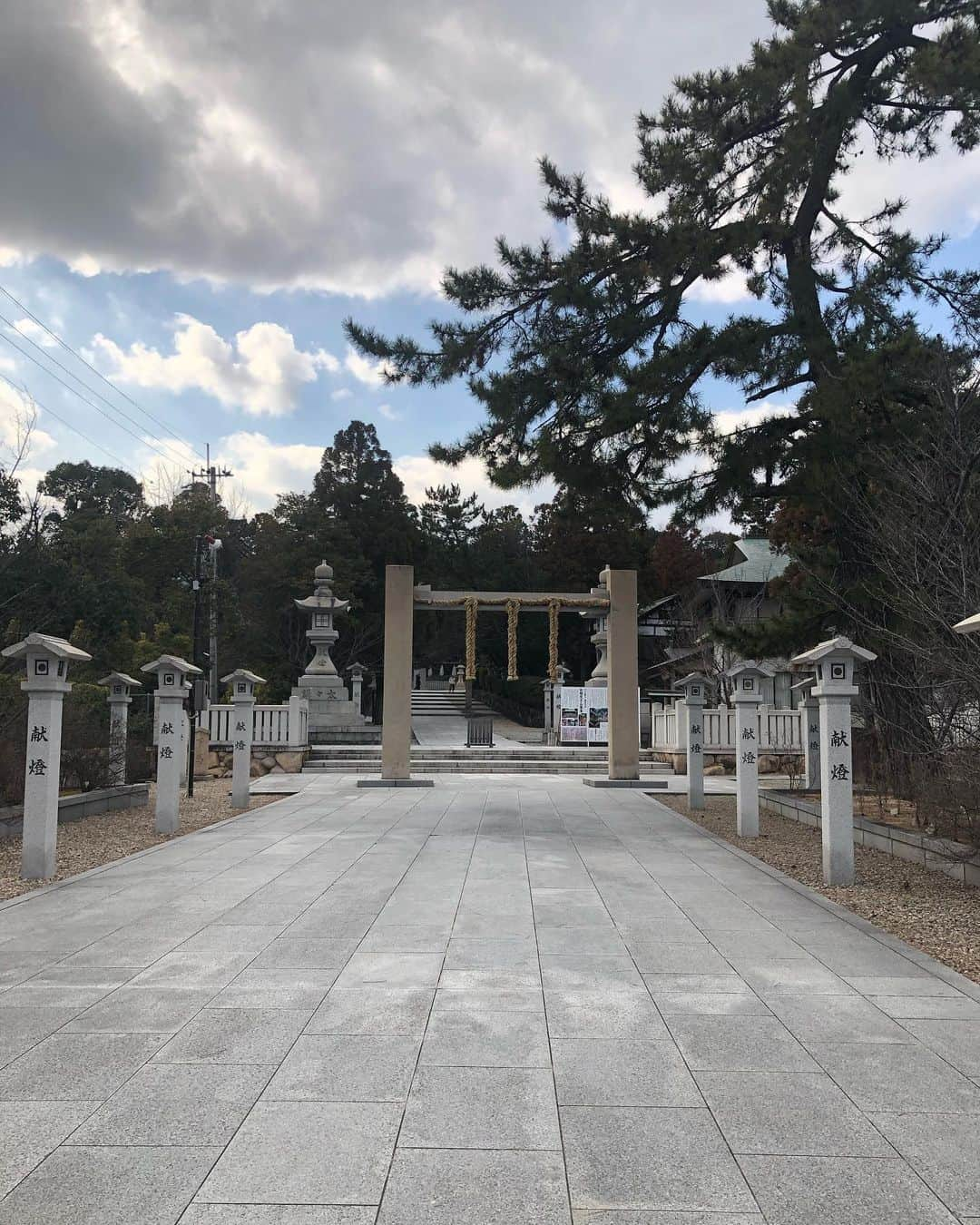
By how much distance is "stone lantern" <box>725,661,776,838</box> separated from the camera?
10344 millimetres

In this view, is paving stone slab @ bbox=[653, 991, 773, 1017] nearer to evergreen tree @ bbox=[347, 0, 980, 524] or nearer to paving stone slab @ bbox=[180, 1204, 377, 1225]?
paving stone slab @ bbox=[180, 1204, 377, 1225]

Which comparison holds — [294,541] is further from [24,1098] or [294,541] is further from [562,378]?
[24,1098]

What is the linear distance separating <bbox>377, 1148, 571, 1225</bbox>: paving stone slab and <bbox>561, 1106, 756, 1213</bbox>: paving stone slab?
9cm

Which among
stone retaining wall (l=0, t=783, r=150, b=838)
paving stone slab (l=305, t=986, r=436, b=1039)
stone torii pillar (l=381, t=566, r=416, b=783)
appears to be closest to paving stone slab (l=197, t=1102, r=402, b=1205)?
paving stone slab (l=305, t=986, r=436, b=1039)

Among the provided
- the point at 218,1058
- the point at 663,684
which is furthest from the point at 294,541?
the point at 218,1058

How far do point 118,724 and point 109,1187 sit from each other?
1177cm

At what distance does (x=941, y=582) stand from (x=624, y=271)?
18.9 feet

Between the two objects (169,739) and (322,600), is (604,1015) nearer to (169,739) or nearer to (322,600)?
(169,739)

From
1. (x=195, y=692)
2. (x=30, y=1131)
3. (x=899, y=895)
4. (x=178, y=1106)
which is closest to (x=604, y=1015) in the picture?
(x=178, y=1106)

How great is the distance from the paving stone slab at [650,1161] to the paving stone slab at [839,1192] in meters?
0.08

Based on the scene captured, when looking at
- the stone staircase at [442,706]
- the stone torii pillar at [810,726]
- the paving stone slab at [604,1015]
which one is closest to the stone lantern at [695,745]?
the stone torii pillar at [810,726]

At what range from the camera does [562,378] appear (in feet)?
36.8

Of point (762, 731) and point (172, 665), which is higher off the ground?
point (172, 665)

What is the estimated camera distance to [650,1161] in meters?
2.77
